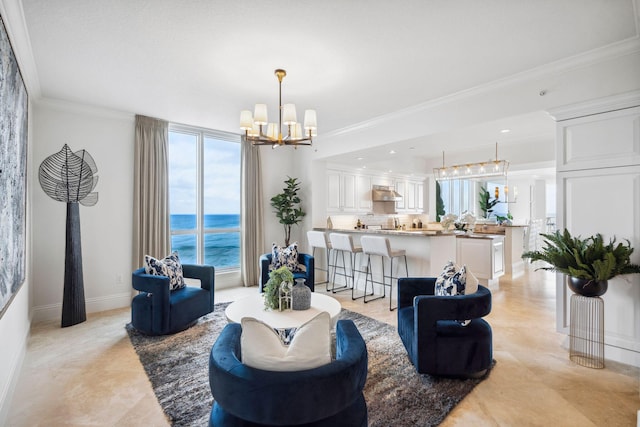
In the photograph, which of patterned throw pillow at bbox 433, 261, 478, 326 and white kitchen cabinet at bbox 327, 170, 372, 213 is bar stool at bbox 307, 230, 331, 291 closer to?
white kitchen cabinet at bbox 327, 170, 372, 213

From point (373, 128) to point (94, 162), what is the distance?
13.2ft

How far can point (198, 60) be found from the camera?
9.74 ft

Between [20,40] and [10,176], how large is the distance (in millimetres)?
1209

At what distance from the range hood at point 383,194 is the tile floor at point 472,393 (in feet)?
12.8

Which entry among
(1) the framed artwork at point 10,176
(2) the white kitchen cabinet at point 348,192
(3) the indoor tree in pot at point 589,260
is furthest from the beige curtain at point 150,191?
(3) the indoor tree in pot at point 589,260

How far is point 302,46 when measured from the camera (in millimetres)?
2713

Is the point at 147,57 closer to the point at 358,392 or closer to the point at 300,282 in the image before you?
the point at 300,282

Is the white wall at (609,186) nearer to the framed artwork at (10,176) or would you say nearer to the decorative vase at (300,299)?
the decorative vase at (300,299)

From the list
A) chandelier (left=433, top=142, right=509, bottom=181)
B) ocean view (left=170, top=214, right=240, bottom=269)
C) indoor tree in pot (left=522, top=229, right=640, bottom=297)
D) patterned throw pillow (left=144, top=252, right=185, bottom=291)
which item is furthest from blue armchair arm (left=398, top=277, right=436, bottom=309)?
chandelier (left=433, top=142, right=509, bottom=181)

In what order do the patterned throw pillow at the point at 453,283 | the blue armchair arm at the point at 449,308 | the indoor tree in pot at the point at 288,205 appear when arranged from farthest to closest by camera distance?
the indoor tree in pot at the point at 288,205
the patterned throw pillow at the point at 453,283
the blue armchair arm at the point at 449,308

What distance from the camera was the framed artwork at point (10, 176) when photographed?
6.74ft

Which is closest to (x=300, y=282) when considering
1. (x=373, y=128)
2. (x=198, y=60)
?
(x=198, y=60)

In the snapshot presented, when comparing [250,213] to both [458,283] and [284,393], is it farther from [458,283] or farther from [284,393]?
[284,393]

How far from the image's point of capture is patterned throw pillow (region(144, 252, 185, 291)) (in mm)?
3506
